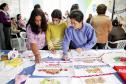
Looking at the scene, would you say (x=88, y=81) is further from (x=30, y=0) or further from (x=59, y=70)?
(x=30, y=0)

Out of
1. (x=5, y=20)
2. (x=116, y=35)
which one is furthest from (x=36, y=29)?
(x=5, y=20)

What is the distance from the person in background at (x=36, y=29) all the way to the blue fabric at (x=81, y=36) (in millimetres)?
256

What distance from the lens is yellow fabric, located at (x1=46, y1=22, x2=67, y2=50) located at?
217cm

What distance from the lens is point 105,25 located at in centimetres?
306

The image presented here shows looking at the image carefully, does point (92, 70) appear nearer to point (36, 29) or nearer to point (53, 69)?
point (53, 69)

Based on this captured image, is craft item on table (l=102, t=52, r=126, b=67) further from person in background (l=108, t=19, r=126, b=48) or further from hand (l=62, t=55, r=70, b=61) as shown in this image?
person in background (l=108, t=19, r=126, b=48)

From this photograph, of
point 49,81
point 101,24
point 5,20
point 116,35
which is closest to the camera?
point 49,81

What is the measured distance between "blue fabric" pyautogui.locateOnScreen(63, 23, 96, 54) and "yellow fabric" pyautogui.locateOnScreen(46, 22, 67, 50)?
0.38 ft

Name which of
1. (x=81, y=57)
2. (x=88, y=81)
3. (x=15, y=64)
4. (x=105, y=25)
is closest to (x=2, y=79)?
(x=15, y=64)

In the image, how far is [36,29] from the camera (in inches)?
82.1

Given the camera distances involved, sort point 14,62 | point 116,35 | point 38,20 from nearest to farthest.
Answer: point 14,62 < point 38,20 < point 116,35

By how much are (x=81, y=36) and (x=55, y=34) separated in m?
0.29

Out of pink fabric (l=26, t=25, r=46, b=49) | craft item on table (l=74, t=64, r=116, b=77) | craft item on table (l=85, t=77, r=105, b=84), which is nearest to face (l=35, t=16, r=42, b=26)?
pink fabric (l=26, t=25, r=46, b=49)

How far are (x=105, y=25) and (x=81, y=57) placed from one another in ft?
4.30
